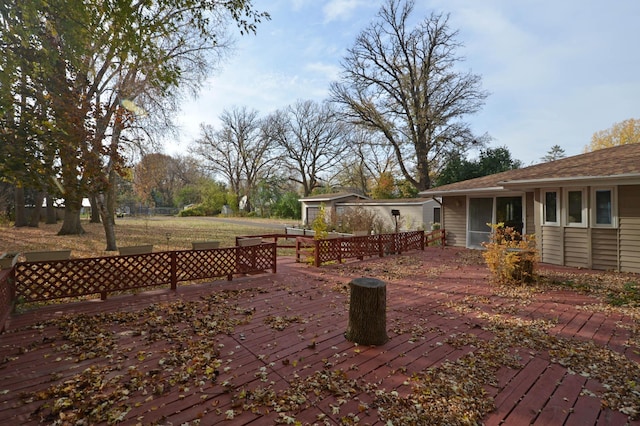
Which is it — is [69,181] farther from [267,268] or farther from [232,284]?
[267,268]

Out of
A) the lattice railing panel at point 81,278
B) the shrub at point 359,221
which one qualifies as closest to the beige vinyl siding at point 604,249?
the shrub at point 359,221

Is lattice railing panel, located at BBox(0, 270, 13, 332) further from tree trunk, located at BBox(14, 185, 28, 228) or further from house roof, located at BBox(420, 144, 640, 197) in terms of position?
tree trunk, located at BBox(14, 185, 28, 228)

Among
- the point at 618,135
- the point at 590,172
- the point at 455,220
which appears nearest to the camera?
the point at 590,172

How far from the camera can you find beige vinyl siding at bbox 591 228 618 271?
26.7ft

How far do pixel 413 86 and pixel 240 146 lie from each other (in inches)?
1087

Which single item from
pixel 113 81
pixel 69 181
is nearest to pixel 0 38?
pixel 69 181

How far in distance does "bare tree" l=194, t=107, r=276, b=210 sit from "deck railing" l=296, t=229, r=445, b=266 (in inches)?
1216

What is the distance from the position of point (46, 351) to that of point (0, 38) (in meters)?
5.30

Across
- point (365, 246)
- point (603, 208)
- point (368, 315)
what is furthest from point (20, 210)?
point (603, 208)

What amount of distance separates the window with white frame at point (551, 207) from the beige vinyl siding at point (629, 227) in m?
1.38

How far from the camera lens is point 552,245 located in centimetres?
934

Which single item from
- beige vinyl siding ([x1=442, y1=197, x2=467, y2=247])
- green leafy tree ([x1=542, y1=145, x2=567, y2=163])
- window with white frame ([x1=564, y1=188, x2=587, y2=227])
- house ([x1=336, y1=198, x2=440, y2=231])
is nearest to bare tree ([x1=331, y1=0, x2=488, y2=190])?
house ([x1=336, y1=198, x2=440, y2=231])

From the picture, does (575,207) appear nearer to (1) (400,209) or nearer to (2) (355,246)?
(2) (355,246)

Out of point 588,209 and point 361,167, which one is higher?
point 361,167
